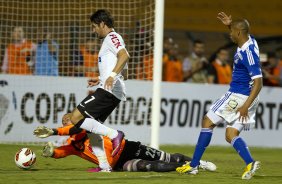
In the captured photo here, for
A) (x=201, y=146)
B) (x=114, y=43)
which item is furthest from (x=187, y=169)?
(x=114, y=43)

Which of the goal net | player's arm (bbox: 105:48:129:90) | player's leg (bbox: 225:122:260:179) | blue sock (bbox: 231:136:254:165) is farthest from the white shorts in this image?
the goal net

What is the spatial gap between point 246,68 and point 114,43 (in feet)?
5.49

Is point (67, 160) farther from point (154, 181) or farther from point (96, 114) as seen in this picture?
point (154, 181)

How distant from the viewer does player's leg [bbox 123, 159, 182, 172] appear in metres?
10.0

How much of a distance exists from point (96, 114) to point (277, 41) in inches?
512

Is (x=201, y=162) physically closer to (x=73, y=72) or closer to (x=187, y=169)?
(x=187, y=169)

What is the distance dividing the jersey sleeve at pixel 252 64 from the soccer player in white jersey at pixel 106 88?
149 centimetres

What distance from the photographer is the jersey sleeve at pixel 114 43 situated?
9.94 meters

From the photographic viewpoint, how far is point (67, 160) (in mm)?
12289

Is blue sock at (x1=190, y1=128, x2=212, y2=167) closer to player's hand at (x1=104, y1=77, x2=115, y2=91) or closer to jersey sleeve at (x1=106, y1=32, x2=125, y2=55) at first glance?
player's hand at (x1=104, y1=77, x2=115, y2=91)

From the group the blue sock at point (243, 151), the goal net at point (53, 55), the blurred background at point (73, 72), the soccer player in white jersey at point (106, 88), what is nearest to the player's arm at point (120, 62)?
the soccer player in white jersey at point (106, 88)

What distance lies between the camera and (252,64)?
9492 millimetres

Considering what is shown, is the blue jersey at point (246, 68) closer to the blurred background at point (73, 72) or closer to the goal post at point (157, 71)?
the goal post at point (157, 71)

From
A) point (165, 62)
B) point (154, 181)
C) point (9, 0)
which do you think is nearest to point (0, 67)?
point (9, 0)
